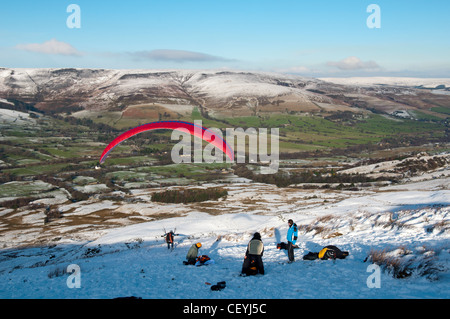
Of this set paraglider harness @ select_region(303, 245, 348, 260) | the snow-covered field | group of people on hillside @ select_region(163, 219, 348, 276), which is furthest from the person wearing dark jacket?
paraglider harness @ select_region(303, 245, 348, 260)

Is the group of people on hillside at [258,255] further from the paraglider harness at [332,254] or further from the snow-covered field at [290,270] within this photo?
the snow-covered field at [290,270]

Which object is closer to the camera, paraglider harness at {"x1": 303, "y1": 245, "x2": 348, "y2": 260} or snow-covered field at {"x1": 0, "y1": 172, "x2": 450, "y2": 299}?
snow-covered field at {"x1": 0, "y1": 172, "x2": 450, "y2": 299}

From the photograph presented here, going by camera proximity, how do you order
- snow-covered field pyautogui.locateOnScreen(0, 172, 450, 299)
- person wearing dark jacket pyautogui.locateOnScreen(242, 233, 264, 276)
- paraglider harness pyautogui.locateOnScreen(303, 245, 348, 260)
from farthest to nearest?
1. paraglider harness pyautogui.locateOnScreen(303, 245, 348, 260)
2. person wearing dark jacket pyautogui.locateOnScreen(242, 233, 264, 276)
3. snow-covered field pyautogui.locateOnScreen(0, 172, 450, 299)

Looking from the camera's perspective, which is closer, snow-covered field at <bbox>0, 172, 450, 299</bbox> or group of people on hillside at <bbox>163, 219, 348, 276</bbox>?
snow-covered field at <bbox>0, 172, 450, 299</bbox>

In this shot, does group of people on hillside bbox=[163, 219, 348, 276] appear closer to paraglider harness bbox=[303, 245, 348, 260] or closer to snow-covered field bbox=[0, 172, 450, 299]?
paraglider harness bbox=[303, 245, 348, 260]

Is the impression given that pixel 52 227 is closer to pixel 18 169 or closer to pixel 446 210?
pixel 446 210

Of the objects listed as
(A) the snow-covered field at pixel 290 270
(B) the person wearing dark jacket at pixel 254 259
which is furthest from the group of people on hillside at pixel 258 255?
(A) the snow-covered field at pixel 290 270

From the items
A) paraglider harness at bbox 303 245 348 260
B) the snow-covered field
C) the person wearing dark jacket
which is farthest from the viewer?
paraglider harness at bbox 303 245 348 260

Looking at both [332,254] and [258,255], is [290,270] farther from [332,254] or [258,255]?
[332,254]
